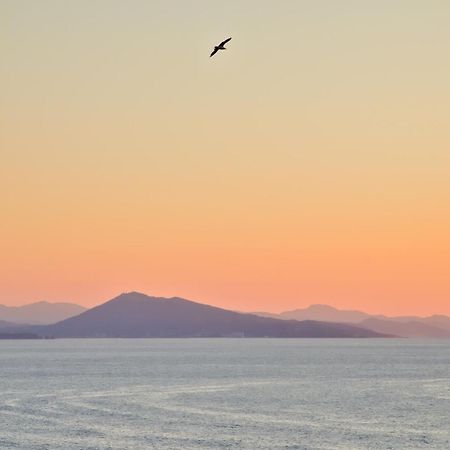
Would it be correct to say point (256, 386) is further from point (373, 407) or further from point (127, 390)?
point (373, 407)

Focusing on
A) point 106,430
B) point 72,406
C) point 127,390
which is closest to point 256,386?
point 127,390

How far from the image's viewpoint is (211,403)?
12875 cm

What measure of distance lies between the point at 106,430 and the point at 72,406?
26.7 meters

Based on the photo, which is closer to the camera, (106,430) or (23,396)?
(106,430)

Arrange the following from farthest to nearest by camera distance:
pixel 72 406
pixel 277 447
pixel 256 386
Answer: pixel 256 386
pixel 72 406
pixel 277 447

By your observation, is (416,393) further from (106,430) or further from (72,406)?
(106,430)

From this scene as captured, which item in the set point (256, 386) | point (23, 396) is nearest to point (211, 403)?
point (23, 396)

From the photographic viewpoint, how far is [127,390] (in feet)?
500

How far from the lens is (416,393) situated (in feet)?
497

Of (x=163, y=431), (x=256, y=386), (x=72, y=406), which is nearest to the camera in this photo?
(x=163, y=431)

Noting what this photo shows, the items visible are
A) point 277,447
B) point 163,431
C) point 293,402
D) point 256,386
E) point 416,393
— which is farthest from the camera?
point 256,386

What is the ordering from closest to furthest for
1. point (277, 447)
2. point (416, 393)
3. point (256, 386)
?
point (277, 447)
point (416, 393)
point (256, 386)

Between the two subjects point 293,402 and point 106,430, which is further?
point 293,402

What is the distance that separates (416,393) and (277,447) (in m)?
69.4
